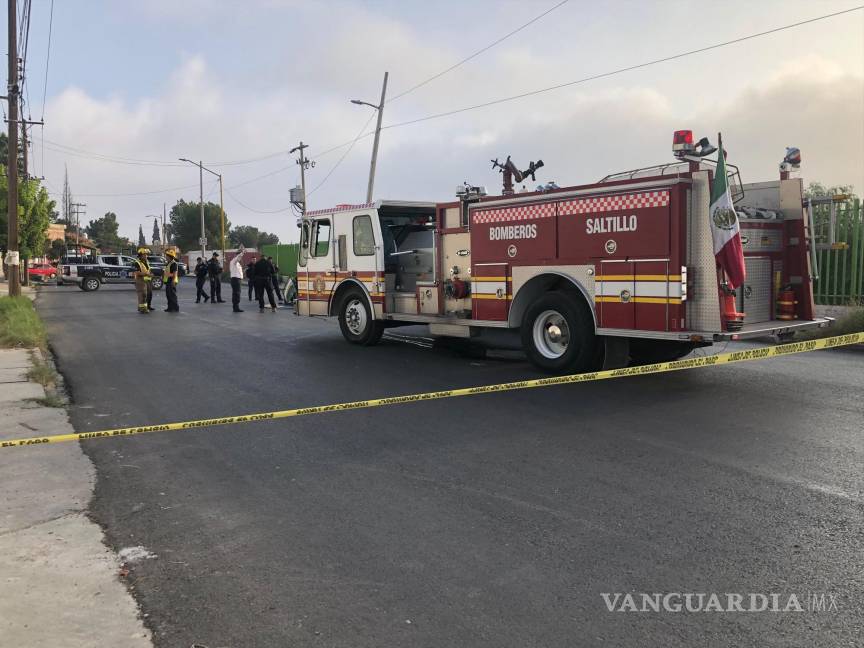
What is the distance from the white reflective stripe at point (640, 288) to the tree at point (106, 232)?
125532 millimetres

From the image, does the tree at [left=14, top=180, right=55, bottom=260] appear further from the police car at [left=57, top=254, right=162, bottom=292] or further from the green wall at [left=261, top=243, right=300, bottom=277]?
the green wall at [left=261, top=243, right=300, bottom=277]

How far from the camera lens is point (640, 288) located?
806 cm

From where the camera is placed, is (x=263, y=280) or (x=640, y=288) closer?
(x=640, y=288)

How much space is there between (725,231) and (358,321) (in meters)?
6.92

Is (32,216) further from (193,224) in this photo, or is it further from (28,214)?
(193,224)

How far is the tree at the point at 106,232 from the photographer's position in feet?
420

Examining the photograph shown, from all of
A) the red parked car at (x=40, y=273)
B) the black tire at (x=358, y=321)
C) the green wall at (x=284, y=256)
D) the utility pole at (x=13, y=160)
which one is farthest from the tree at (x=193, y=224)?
the black tire at (x=358, y=321)

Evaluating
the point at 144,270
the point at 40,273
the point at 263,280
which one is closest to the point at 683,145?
the point at 263,280

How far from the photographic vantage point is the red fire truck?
7742 millimetres

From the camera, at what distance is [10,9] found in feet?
74.4

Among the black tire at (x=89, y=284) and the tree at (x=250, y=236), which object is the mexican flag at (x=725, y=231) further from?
the tree at (x=250, y=236)

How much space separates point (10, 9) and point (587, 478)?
24.9 meters

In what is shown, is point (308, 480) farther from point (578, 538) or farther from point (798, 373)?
point (798, 373)

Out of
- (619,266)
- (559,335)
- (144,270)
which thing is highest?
(144,270)
